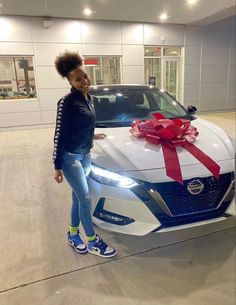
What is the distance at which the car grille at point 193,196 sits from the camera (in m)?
1.72

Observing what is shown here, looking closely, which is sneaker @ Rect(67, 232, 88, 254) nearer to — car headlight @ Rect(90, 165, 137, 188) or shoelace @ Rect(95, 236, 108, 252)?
shoelace @ Rect(95, 236, 108, 252)

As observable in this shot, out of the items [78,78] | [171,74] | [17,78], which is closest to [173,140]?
[78,78]

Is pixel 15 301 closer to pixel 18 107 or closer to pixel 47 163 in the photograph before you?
pixel 47 163

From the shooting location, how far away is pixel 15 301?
5.13ft

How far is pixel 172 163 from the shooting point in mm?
1797

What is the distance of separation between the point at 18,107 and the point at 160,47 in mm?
5209

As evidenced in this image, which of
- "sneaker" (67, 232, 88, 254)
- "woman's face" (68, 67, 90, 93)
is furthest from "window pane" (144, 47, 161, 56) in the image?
"sneaker" (67, 232, 88, 254)

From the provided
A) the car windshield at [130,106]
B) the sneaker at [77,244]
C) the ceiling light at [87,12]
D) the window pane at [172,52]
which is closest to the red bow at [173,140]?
the car windshield at [130,106]

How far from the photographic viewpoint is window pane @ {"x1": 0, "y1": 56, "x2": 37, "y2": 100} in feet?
24.8

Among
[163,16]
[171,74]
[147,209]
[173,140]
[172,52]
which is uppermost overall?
[163,16]

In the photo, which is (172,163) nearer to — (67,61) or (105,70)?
(67,61)

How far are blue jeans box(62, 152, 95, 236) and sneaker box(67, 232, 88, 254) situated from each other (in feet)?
0.47

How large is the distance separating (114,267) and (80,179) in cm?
68

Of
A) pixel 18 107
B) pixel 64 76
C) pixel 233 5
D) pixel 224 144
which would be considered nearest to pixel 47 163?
pixel 64 76
